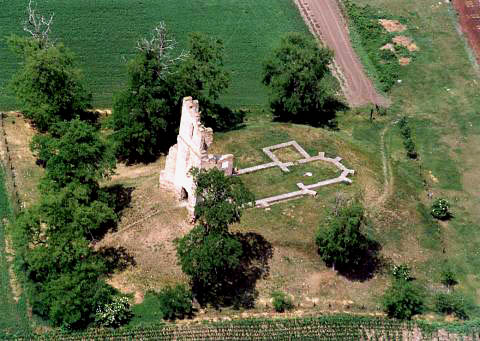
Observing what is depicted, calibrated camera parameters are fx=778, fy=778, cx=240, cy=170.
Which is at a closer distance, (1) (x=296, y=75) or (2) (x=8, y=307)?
(2) (x=8, y=307)

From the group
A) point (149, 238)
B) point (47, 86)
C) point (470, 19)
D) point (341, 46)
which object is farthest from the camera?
point (470, 19)

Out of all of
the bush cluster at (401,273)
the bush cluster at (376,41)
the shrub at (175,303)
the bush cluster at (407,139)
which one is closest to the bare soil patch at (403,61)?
the bush cluster at (376,41)

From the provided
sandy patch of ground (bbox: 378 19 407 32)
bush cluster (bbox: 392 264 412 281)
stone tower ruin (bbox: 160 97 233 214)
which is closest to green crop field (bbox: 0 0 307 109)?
sandy patch of ground (bbox: 378 19 407 32)

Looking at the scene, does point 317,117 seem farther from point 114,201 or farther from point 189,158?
point 114,201

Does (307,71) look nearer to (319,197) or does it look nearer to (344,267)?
(319,197)

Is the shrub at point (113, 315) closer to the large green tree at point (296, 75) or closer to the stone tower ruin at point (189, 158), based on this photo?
the stone tower ruin at point (189, 158)

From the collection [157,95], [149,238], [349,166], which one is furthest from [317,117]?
[149,238]
